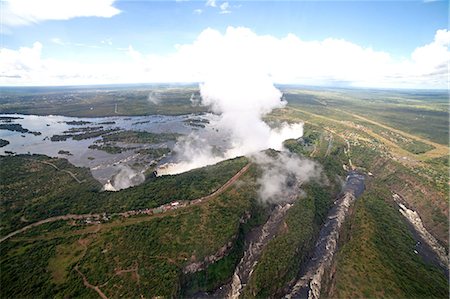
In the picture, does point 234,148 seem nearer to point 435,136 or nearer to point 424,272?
point 424,272

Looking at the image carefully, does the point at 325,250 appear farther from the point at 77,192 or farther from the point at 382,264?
the point at 77,192

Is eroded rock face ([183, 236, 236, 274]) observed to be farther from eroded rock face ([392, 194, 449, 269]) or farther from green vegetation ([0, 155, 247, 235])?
eroded rock face ([392, 194, 449, 269])

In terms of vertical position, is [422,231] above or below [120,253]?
below

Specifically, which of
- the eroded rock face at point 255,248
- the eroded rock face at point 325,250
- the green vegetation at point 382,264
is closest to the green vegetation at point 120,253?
the eroded rock face at point 255,248

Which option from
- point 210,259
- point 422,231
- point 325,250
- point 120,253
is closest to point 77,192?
point 120,253

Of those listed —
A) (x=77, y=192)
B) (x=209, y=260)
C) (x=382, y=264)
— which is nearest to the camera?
(x=382, y=264)

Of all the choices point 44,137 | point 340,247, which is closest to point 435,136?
point 340,247

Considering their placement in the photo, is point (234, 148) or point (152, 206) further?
point (234, 148)

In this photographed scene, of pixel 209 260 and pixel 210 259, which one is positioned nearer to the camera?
pixel 209 260

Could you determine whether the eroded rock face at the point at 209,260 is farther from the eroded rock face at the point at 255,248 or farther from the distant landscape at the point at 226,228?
Result: the eroded rock face at the point at 255,248
